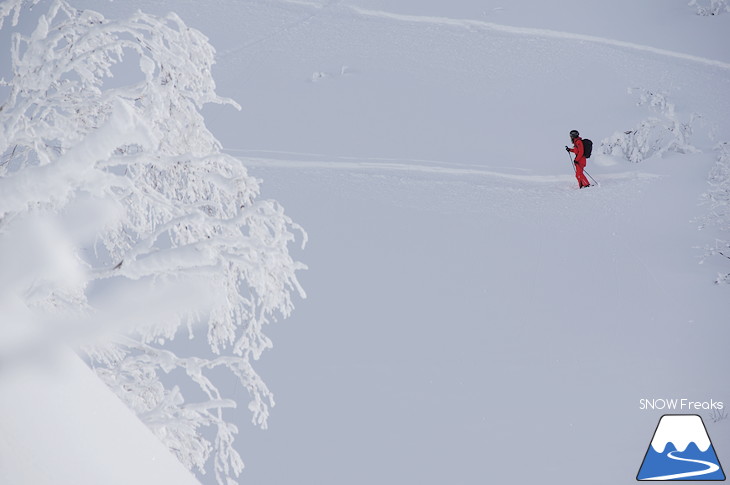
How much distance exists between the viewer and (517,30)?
18062 mm

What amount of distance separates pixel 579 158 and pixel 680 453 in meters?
5.66

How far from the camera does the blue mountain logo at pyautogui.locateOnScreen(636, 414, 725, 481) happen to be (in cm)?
573

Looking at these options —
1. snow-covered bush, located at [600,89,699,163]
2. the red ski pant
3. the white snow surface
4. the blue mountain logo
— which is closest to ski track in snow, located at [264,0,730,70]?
the white snow surface

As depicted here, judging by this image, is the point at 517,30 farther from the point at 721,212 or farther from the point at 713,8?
the point at 721,212

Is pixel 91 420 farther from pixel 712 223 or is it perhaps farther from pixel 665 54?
pixel 665 54

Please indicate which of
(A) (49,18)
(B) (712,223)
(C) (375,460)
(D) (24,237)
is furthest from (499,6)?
(D) (24,237)

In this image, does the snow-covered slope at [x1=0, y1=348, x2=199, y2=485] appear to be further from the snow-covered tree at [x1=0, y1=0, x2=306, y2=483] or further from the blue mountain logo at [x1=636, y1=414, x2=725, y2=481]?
the blue mountain logo at [x1=636, y1=414, x2=725, y2=481]

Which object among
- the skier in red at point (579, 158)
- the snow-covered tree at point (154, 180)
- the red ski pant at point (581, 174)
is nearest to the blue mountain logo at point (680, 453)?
the snow-covered tree at point (154, 180)

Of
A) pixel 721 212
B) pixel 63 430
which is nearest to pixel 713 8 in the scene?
pixel 721 212

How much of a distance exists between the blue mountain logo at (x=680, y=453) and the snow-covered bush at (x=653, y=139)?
6346mm

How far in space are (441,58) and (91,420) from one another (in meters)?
17.1

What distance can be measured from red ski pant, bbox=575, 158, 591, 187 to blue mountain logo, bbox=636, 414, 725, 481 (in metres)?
5.12

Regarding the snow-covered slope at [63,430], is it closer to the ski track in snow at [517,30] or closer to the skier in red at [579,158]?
the skier in red at [579,158]

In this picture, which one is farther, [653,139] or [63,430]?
[653,139]
